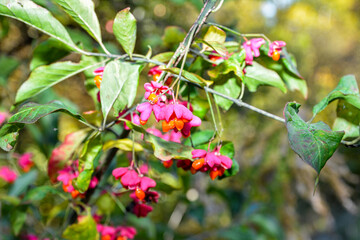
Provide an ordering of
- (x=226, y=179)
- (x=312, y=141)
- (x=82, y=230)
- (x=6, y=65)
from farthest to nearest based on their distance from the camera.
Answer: (x=226, y=179), (x=6, y=65), (x=82, y=230), (x=312, y=141)

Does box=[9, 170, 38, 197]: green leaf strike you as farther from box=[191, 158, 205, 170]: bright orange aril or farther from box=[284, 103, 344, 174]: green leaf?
box=[284, 103, 344, 174]: green leaf

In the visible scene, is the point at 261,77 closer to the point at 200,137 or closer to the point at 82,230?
the point at 200,137

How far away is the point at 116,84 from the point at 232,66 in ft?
0.62

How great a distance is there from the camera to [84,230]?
62 centimetres

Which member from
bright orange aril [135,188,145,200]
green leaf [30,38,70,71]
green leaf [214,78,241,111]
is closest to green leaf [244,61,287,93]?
green leaf [214,78,241,111]

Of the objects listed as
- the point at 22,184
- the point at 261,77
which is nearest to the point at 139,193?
the point at 261,77

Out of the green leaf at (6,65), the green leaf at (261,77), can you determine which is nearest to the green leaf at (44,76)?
the green leaf at (261,77)

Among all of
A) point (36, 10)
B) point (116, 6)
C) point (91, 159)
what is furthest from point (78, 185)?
point (116, 6)

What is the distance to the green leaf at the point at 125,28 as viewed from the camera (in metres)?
0.53

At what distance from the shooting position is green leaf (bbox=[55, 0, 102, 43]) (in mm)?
523

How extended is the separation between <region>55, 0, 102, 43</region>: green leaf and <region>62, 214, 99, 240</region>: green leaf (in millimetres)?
342

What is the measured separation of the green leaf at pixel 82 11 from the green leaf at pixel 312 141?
354 millimetres

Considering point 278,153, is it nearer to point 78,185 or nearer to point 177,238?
point 177,238

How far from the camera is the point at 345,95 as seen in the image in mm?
518
